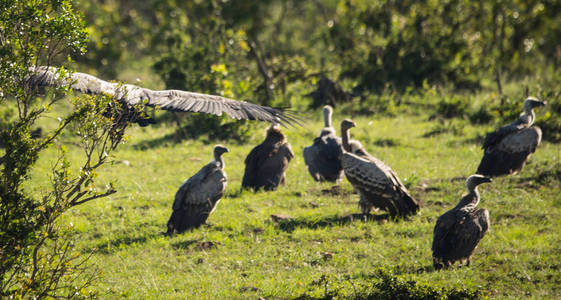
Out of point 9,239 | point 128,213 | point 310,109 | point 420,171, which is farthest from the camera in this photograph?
point 310,109

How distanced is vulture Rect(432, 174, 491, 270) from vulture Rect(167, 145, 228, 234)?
3162mm

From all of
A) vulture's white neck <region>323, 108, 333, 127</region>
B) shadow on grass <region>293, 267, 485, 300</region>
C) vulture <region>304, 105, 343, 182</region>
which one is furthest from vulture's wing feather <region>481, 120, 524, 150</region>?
shadow on grass <region>293, 267, 485, 300</region>

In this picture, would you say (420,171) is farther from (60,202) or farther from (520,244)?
(60,202)

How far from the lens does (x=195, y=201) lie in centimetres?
784

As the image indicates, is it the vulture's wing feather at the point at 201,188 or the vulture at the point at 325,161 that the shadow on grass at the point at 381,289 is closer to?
the vulture's wing feather at the point at 201,188

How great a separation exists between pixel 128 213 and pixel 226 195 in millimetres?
1680

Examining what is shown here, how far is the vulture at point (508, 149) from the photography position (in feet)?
31.5

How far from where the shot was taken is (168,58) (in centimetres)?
1420

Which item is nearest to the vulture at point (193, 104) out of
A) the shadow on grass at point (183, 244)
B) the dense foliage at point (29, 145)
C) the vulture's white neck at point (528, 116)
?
the dense foliage at point (29, 145)

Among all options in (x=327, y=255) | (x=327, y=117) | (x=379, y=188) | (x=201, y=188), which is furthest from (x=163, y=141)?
(x=327, y=255)

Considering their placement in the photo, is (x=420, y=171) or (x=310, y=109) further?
(x=310, y=109)

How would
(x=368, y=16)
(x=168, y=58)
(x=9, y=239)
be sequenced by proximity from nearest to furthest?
(x=9, y=239), (x=168, y=58), (x=368, y=16)

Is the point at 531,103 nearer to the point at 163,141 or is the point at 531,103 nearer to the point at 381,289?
the point at 381,289

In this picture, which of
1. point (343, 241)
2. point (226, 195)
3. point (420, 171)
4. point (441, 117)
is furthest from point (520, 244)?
point (441, 117)
